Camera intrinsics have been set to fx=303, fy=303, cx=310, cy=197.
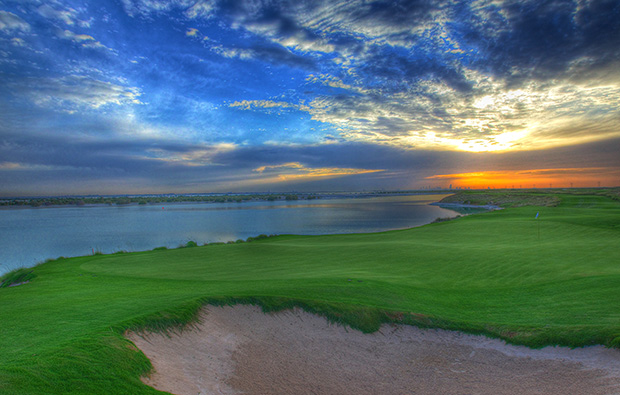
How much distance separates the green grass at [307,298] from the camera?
18.4 feet

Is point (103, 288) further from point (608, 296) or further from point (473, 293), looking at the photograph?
point (608, 296)

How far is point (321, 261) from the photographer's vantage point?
17.1 meters

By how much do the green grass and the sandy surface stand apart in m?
0.42

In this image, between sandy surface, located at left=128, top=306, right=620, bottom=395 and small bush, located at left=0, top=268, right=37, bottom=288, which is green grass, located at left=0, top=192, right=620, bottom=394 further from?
small bush, located at left=0, top=268, right=37, bottom=288

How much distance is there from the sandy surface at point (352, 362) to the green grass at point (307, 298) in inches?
16.4

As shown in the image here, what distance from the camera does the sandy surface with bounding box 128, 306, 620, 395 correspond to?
259 inches

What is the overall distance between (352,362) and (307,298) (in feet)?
9.06

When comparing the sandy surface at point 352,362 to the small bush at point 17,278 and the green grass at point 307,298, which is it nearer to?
the green grass at point 307,298

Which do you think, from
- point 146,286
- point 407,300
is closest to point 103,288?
point 146,286

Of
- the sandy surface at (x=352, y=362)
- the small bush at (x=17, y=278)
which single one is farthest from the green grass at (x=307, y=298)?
the small bush at (x=17, y=278)

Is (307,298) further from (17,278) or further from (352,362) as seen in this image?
(17,278)

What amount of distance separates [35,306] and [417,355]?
10.8m

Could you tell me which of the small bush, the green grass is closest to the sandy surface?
the green grass

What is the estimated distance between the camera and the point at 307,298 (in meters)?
10.2
